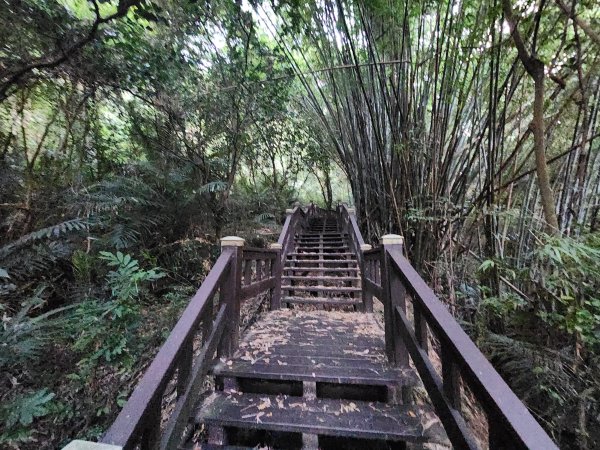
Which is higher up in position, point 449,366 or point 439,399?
point 449,366

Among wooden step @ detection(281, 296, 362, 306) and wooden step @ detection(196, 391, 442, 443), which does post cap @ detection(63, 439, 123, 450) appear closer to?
wooden step @ detection(196, 391, 442, 443)

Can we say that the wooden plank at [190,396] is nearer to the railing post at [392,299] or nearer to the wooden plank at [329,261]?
the railing post at [392,299]

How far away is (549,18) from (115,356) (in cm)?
425

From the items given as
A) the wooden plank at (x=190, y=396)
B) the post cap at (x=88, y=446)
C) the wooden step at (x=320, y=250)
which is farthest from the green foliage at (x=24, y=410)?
the wooden step at (x=320, y=250)

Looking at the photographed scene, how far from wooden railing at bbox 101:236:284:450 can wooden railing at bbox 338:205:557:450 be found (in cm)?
113

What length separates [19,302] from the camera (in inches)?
99.4

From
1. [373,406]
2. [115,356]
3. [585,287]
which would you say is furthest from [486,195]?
[115,356]

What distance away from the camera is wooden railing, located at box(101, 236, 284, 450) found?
3.15 ft

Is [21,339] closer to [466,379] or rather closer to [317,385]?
[317,385]

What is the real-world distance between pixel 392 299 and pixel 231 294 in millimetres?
1153

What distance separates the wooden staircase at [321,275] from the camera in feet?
11.3

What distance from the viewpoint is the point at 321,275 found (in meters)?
4.26

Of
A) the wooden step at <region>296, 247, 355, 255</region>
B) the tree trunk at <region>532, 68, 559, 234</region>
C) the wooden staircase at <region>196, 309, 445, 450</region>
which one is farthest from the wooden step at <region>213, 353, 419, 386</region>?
the wooden step at <region>296, 247, 355, 255</region>

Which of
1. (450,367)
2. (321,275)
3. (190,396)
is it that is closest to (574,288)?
(450,367)
